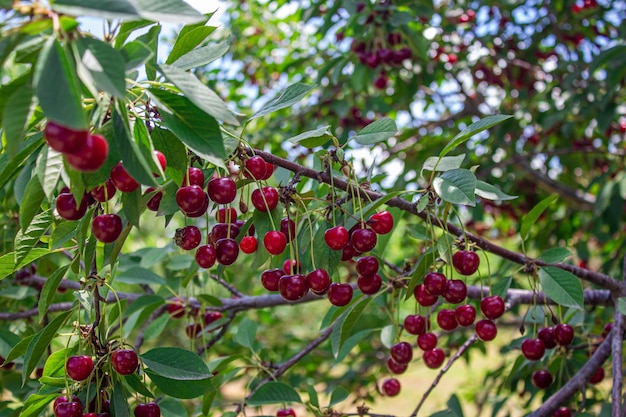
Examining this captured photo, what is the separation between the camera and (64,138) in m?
0.78

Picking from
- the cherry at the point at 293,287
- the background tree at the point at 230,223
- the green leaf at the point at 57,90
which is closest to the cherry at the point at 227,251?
the background tree at the point at 230,223

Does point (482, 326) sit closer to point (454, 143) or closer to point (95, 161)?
point (454, 143)

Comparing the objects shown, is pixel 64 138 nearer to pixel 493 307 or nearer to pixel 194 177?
pixel 194 177

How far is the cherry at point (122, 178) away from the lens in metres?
0.98

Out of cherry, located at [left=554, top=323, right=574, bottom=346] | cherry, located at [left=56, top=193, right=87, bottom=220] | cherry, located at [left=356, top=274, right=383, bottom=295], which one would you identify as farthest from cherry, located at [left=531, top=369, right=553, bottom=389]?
cherry, located at [left=56, top=193, right=87, bottom=220]

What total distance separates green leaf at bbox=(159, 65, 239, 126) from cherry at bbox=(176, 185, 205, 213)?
0.24 m

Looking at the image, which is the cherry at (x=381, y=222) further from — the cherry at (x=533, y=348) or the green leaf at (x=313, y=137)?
the cherry at (x=533, y=348)

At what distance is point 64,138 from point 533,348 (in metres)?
1.37

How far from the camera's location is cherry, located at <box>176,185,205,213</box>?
1.08 m

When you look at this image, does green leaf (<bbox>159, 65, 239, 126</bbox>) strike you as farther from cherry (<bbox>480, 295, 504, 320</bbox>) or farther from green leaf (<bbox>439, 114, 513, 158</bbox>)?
cherry (<bbox>480, 295, 504, 320</bbox>)

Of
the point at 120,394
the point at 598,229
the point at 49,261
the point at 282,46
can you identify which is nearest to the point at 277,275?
the point at 120,394

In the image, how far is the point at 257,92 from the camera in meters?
4.40

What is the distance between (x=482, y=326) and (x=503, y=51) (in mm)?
2298

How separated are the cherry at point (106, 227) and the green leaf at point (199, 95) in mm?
318
